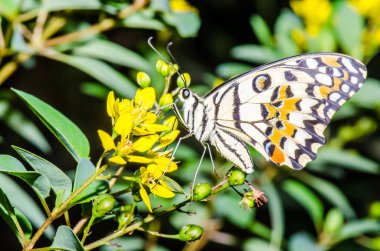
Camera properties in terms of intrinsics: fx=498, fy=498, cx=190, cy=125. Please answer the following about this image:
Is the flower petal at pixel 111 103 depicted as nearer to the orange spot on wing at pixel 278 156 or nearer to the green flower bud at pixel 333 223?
the orange spot on wing at pixel 278 156

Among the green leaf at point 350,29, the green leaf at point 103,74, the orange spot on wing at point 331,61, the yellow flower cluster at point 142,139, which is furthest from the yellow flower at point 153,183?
the green leaf at point 350,29

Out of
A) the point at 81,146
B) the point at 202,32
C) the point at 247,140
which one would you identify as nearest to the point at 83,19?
the point at 247,140

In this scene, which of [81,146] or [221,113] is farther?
[221,113]

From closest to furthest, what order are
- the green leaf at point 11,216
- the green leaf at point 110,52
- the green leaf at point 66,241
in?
the green leaf at point 66,241, the green leaf at point 11,216, the green leaf at point 110,52

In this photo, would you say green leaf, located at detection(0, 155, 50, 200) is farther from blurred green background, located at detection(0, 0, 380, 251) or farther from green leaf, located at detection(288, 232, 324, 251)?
green leaf, located at detection(288, 232, 324, 251)

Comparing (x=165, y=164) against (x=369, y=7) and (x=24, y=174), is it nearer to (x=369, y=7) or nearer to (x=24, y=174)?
(x=24, y=174)

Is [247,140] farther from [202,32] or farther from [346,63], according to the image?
[202,32]
